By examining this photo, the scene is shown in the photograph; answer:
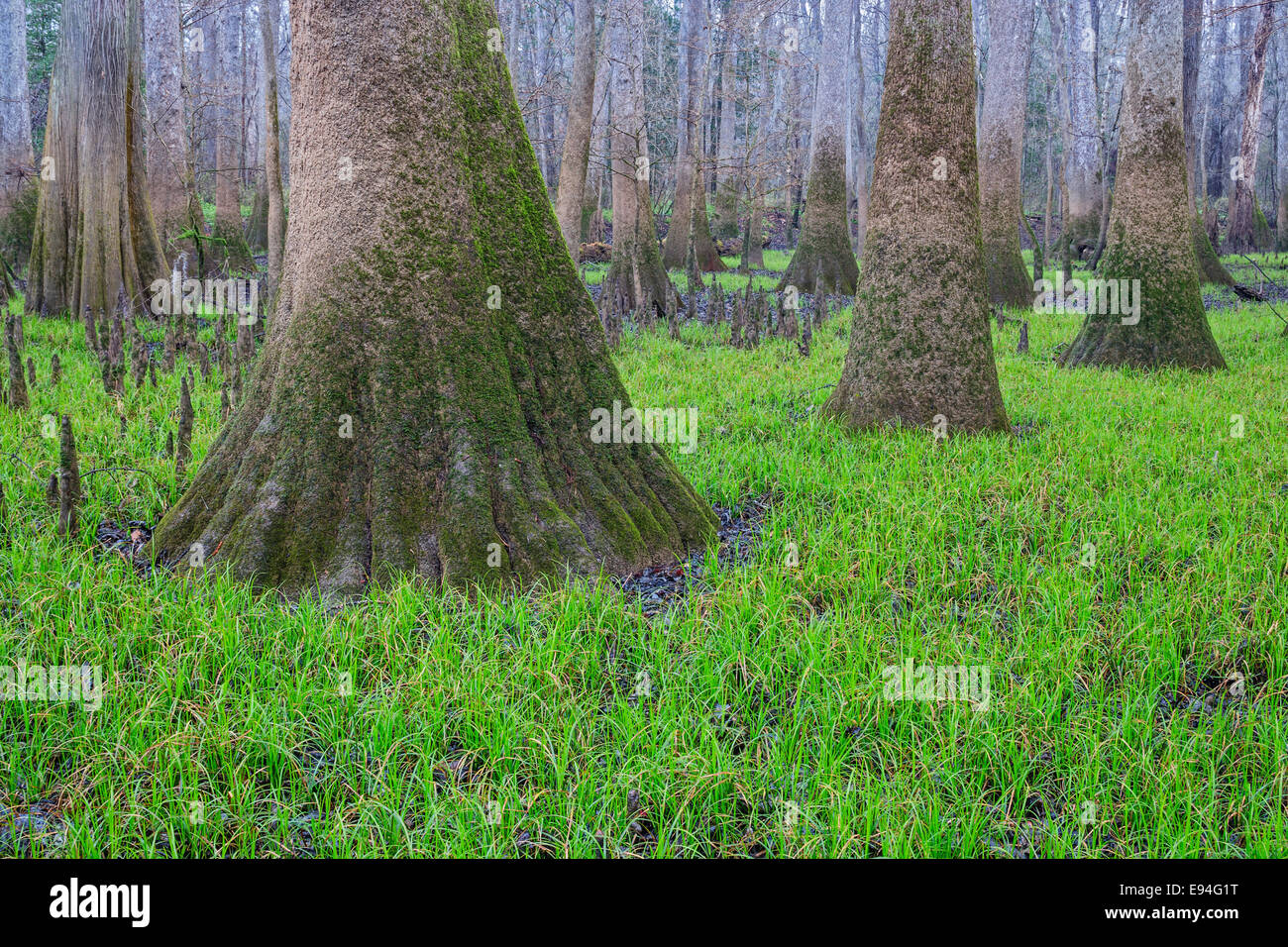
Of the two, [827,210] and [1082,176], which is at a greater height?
[1082,176]

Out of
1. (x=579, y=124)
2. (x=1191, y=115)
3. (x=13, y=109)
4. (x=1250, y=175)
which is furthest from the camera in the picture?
(x=1250, y=175)

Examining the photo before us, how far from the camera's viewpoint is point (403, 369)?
353 centimetres

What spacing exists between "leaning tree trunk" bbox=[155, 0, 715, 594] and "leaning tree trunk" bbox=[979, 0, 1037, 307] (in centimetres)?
1008

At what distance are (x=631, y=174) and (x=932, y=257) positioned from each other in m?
7.89

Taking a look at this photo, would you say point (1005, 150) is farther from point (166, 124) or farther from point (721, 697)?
point (721, 697)

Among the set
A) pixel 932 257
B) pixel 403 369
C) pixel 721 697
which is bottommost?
pixel 721 697

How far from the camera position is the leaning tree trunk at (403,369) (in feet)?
11.3

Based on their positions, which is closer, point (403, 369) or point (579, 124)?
point (403, 369)

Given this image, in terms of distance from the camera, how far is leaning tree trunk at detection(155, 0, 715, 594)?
343 cm

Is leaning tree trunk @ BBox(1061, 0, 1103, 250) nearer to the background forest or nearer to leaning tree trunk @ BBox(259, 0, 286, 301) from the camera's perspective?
the background forest

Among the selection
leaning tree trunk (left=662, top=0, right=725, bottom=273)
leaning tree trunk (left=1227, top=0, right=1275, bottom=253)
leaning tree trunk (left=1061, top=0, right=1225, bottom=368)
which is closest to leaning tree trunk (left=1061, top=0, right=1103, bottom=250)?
leaning tree trunk (left=1227, top=0, right=1275, bottom=253)

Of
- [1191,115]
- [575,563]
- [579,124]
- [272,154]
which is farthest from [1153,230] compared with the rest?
[1191,115]

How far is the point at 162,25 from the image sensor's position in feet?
40.2
